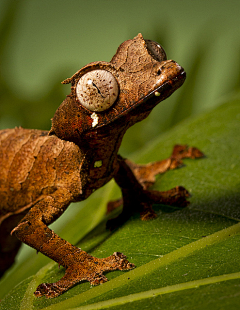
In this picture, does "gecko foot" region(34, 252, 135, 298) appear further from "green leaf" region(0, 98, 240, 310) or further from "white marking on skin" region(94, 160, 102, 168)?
"white marking on skin" region(94, 160, 102, 168)

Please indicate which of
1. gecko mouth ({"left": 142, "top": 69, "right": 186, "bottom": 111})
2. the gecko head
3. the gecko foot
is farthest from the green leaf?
gecko mouth ({"left": 142, "top": 69, "right": 186, "bottom": 111})

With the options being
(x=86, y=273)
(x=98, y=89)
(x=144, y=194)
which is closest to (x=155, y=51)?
(x=98, y=89)

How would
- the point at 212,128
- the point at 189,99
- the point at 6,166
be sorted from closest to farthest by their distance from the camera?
the point at 6,166
the point at 212,128
the point at 189,99

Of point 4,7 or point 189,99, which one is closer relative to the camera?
point 4,7

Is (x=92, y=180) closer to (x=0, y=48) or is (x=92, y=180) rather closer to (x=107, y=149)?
(x=107, y=149)

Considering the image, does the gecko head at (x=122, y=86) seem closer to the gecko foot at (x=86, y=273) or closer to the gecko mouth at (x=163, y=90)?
the gecko mouth at (x=163, y=90)

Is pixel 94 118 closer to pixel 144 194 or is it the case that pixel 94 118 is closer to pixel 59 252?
pixel 59 252

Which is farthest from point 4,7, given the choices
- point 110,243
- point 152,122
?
point 110,243

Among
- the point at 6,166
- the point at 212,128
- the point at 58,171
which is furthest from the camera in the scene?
the point at 212,128

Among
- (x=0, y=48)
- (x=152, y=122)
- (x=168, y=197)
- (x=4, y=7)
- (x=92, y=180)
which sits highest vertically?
(x=4, y=7)
